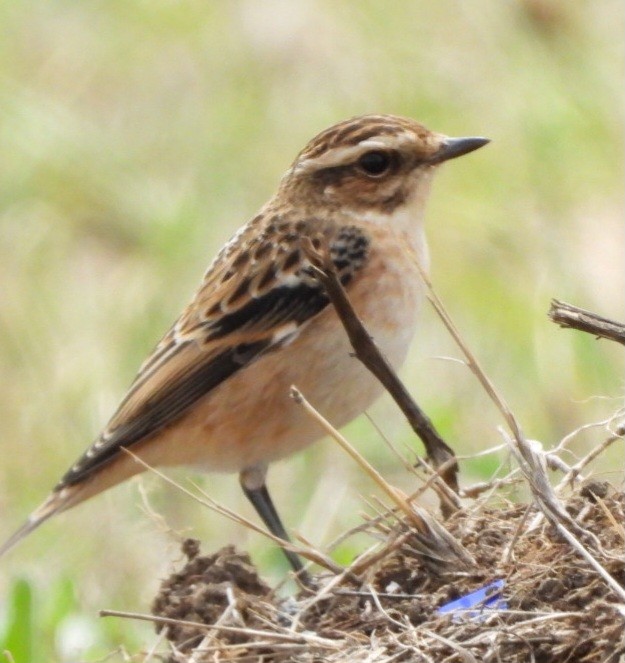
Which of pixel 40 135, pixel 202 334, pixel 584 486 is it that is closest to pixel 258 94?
pixel 40 135

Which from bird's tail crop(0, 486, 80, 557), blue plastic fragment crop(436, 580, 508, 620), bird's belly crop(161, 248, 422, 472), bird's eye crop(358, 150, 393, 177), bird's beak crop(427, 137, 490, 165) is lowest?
blue plastic fragment crop(436, 580, 508, 620)

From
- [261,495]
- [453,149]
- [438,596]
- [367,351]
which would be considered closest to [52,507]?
[261,495]

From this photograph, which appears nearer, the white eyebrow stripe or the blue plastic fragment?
the blue plastic fragment

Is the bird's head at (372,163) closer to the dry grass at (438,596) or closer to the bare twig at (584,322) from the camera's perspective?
the dry grass at (438,596)

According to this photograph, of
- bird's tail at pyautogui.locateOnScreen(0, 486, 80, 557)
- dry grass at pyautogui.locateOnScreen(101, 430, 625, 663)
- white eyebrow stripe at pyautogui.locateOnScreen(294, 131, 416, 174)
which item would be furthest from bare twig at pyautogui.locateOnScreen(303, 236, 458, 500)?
bird's tail at pyautogui.locateOnScreen(0, 486, 80, 557)

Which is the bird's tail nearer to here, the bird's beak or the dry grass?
the dry grass

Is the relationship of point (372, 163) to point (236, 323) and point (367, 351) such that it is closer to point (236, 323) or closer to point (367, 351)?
point (236, 323)

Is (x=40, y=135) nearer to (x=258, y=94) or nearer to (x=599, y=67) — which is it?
(x=258, y=94)
